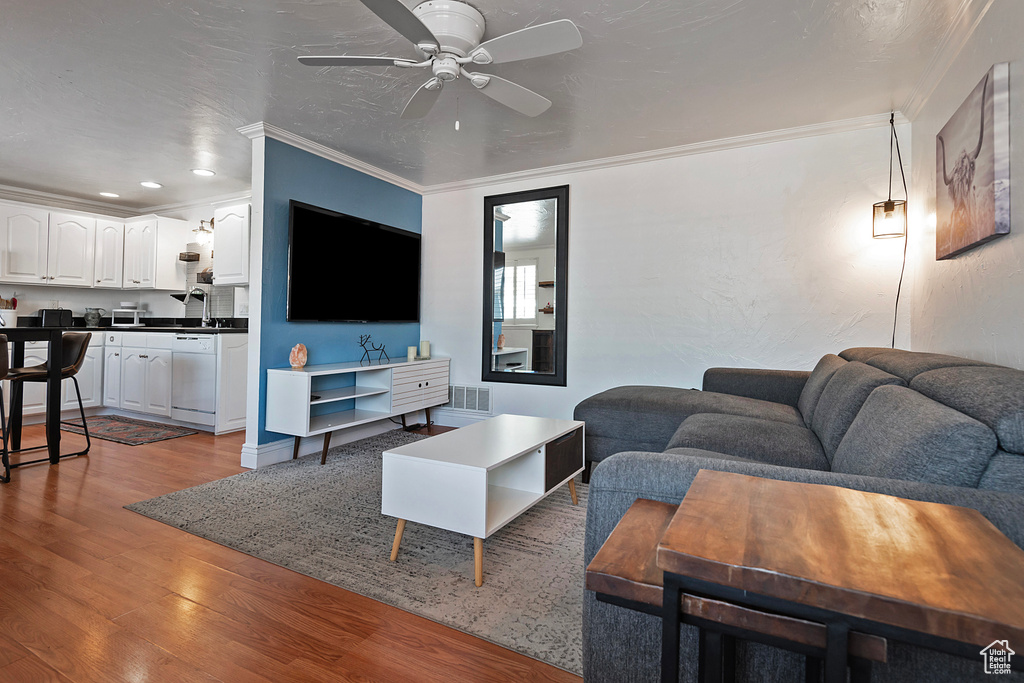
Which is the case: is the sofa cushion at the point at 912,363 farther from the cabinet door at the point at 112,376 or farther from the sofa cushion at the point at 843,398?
the cabinet door at the point at 112,376

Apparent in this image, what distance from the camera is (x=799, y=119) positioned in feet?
10.6

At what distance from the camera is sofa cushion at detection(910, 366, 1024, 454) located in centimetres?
102

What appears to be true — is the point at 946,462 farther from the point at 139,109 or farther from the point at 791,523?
the point at 139,109

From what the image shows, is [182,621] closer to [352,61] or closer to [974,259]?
[352,61]

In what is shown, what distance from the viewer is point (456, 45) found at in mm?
2191

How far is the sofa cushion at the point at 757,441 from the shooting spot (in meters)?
1.93

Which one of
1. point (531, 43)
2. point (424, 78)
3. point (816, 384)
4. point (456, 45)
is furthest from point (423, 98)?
point (816, 384)

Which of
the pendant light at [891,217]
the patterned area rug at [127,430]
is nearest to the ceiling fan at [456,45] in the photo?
the pendant light at [891,217]

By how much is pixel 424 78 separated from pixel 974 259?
2809 mm

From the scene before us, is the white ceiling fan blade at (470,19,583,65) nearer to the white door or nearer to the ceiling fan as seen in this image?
the ceiling fan

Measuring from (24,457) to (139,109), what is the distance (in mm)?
2510

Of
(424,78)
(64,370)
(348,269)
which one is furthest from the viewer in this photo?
(348,269)

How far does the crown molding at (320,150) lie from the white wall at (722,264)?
0.91 metres

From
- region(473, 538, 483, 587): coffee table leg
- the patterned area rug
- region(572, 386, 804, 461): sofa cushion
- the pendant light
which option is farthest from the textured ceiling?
the patterned area rug
